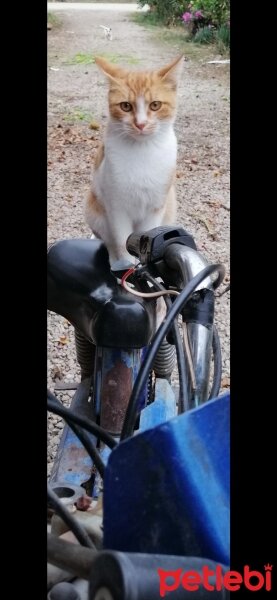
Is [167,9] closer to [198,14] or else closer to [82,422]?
[198,14]

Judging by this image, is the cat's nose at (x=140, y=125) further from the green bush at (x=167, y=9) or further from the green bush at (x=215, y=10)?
the green bush at (x=167, y=9)

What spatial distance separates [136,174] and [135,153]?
0.07 m

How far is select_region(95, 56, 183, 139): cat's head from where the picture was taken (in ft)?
6.31

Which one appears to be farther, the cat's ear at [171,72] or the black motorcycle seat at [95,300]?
the cat's ear at [171,72]

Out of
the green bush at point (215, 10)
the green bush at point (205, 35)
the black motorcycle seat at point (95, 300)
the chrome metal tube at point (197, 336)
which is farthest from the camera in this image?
the green bush at point (205, 35)

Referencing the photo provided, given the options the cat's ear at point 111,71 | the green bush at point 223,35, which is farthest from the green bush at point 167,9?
the cat's ear at point 111,71

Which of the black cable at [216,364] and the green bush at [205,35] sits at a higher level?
the green bush at [205,35]

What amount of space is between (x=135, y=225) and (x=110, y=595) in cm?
173

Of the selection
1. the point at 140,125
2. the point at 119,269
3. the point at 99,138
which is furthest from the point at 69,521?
the point at 99,138

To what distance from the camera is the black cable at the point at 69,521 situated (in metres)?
0.49

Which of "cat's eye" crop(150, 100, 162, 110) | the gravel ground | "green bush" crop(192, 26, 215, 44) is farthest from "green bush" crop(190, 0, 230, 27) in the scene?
"cat's eye" crop(150, 100, 162, 110)

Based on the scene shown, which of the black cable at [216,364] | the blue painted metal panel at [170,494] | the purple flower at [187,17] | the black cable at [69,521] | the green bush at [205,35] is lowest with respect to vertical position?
the black cable at [216,364]

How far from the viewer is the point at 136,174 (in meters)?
2.00
